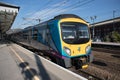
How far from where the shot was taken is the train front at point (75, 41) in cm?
780

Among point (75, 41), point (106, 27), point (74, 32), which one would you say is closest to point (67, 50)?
point (75, 41)

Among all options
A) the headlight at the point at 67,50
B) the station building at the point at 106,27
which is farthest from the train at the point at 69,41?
the station building at the point at 106,27

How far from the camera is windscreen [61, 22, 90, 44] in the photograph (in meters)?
7.97

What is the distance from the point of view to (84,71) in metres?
8.03

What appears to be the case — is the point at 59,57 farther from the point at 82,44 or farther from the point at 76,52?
the point at 82,44

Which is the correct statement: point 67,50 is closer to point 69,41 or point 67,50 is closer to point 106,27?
point 69,41

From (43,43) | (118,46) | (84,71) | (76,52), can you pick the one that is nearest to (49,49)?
(43,43)

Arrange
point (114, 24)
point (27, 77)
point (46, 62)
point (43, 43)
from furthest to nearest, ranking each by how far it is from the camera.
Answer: point (114, 24)
point (43, 43)
point (46, 62)
point (27, 77)

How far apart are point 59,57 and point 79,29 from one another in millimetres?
2045

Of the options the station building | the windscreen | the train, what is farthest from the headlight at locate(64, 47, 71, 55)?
the station building

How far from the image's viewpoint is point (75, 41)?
814 centimetres

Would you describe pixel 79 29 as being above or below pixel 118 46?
above

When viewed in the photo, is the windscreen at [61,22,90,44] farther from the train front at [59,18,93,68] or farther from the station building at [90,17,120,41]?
the station building at [90,17,120,41]

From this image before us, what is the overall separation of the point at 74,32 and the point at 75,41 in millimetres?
551
